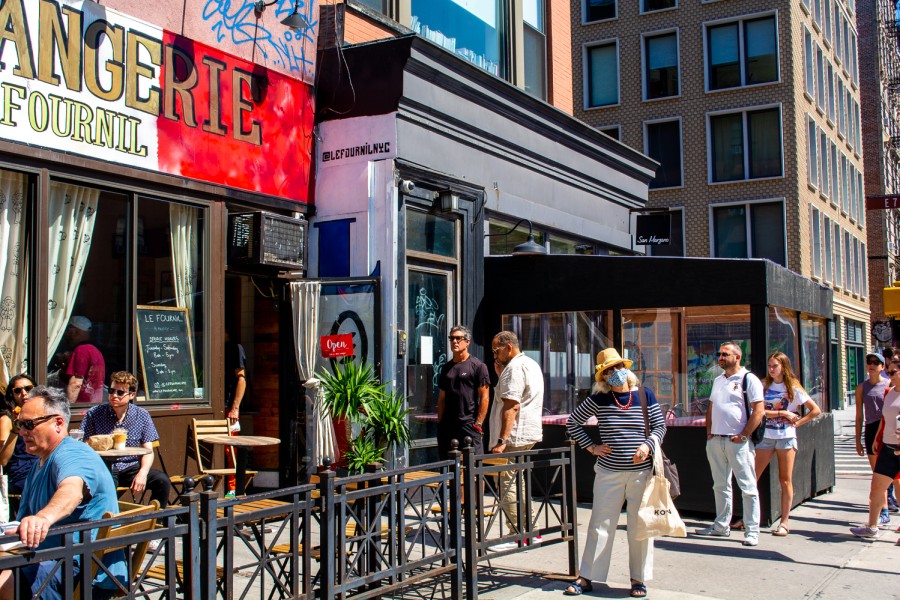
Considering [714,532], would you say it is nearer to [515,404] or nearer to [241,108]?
[515,404]

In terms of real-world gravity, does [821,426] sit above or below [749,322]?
below

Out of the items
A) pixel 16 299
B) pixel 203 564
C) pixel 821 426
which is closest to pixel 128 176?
pixel 16 299

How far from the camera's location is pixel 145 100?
8617 mm

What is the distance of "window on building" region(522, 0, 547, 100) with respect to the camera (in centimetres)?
1488

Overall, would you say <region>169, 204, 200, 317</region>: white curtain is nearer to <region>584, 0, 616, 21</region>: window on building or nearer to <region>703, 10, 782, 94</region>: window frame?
<region>703, 10, 782, 94</region>: window frame

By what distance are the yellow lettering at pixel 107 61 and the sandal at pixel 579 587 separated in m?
5.49

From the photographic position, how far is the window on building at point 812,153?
107 ft

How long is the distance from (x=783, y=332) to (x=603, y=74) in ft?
83.9

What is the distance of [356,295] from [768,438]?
14.4 feet

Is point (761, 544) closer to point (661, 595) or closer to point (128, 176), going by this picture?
point (661, 595)

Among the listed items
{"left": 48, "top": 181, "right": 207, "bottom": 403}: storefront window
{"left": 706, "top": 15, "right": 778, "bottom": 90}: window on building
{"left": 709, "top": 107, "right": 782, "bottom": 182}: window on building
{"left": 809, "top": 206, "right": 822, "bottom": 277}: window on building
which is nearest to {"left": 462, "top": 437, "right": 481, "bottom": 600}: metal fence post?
{"left": 48, "top": 181, "right": 207, "bottom": 403}: storefront window

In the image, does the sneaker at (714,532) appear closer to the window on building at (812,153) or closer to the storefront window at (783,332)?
the storefront window at (783,332)

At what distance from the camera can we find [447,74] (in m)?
11.2

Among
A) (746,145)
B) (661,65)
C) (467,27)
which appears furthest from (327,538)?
(661,65)
